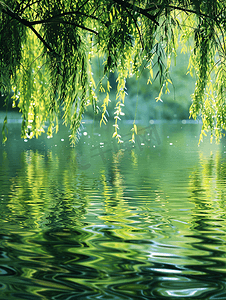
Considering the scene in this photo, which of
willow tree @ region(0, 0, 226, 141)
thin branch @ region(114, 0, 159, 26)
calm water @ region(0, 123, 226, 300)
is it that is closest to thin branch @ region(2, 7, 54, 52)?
willow tree @ region(0, 0, 226, 141)

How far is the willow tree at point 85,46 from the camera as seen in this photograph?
17.1 feet

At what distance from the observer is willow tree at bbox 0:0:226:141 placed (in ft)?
17.1

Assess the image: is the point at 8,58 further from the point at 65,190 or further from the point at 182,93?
the point at 182,93

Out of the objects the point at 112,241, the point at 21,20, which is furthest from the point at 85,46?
the point at 112,241

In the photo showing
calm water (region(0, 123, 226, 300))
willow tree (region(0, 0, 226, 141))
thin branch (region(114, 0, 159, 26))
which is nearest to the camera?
calm water (region(0, 123, 226, 300))

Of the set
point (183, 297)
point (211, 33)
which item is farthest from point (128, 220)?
point (211, 33)

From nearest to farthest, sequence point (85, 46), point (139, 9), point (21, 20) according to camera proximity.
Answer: point (139, 9) → point (21, 20) → point (85, 46)

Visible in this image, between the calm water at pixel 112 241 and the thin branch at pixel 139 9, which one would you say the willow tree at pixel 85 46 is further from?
the calm water at pixel 112 241

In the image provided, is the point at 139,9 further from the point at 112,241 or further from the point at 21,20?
the point at 112,241

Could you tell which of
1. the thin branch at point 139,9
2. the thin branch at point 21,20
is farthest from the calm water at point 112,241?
the thin branch at point 139,9

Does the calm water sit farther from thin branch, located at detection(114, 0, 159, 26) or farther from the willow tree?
thin branch, located at detection(114, 0, 159, 26)

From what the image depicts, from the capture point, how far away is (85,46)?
545cm

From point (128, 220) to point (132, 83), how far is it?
189ft

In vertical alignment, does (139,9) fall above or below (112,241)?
above
